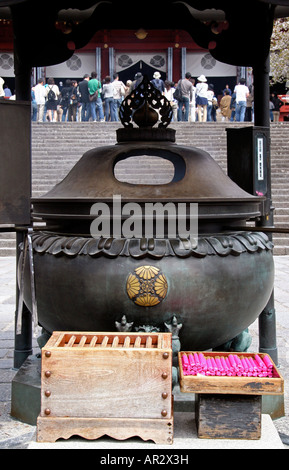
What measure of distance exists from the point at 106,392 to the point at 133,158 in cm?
1010

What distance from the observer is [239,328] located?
308 centimetres

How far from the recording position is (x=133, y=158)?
12.2 meters

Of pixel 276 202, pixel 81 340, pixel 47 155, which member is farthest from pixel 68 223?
pixel 47 155

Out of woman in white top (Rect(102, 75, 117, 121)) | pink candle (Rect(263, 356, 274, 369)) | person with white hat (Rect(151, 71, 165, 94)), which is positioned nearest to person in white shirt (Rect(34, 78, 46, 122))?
woman in white top (Rect(102, 75, 117, 121))

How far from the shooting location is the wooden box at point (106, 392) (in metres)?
2.38

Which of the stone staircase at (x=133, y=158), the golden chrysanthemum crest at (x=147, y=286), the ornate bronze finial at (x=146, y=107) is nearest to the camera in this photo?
the golden chrysanthemum crest at (x=147, y=286)

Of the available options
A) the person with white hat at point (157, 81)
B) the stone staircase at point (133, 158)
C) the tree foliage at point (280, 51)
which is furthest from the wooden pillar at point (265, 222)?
the tree foliage at point (280, 51)

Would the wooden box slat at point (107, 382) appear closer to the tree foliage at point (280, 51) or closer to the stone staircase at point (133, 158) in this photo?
the stone staircase at point (133, 158)

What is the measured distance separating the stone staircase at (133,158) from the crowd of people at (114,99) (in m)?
0.91

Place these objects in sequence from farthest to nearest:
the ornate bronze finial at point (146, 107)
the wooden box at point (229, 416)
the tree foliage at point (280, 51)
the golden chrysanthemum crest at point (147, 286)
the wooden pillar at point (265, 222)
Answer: the tree foliage at point (280, 51) → the wooden pillar at point (265, 222) → the ornate bronze finial at point (146, 107) → the golden chrysanthemum crest at point (147, 286) → the wooden box at point (229, 416)

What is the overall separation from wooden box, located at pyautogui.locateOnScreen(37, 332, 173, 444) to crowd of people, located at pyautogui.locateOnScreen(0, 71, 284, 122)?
476 inches

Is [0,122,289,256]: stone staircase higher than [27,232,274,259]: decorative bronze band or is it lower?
higher

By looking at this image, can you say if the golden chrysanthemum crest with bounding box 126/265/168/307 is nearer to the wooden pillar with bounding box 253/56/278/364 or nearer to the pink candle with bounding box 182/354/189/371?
the pink candle with bounding box 182/354/189/371

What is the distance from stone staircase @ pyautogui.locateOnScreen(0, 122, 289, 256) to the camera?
35.9 ft
